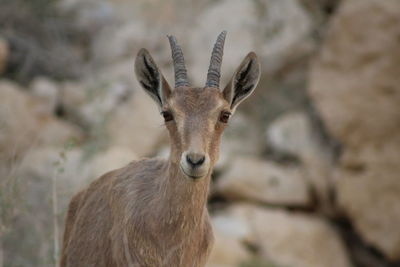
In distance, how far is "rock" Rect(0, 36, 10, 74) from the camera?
18.4 m

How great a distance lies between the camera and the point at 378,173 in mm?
16156

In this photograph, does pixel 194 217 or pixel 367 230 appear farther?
pixel 367 230

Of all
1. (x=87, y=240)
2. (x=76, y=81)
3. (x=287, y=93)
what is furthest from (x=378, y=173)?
(x=87, y=240)

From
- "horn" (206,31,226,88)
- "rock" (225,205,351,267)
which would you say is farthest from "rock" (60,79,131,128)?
"horn" (206,31,226,88)

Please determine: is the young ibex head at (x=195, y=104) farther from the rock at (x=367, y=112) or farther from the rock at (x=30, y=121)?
the rock at (x=367, y=112)

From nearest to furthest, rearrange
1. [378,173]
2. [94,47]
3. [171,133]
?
[171,133] < [378,173] < [94,47]

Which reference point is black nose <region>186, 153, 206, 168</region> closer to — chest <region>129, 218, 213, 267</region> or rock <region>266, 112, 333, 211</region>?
chest <region>129, 218, 213, 267</region>

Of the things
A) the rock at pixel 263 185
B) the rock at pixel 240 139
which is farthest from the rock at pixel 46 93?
the rock at pixel 263 185

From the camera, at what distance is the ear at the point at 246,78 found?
7355 millimetres

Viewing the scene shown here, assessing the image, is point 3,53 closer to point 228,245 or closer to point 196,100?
point 228,245

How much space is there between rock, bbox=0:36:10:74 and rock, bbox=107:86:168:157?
9.79ft

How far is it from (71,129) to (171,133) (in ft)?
37.3

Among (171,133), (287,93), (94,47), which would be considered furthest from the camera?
(94,47)

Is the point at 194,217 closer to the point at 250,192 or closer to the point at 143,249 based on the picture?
the point at 143,249
